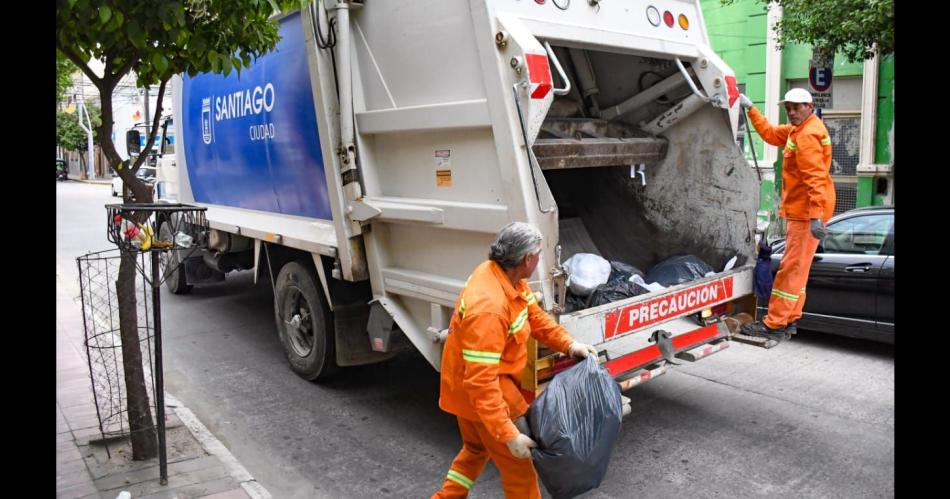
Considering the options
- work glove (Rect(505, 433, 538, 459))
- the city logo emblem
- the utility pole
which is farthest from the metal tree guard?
the utility pole

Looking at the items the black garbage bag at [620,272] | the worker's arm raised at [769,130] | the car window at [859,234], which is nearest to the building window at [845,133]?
the car window at [859,234]

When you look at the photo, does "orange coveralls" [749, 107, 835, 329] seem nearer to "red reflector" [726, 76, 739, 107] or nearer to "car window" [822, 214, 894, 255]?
"red reflector" [726, 76, 739, 107]

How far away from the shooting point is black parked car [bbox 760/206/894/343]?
605cm

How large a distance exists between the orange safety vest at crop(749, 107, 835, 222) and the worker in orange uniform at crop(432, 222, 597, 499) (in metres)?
2.04

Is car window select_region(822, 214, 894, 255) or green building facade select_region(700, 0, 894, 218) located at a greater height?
green building facade select_region(700, 0, 894, 218)

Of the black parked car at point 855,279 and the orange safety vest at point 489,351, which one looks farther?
the black parked car at point 855,279

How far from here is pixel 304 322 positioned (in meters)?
5.80

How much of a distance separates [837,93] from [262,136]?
9893mm

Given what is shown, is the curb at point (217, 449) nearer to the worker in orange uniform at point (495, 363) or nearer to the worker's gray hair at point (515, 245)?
the worker in orange uniform at point (495, 363)

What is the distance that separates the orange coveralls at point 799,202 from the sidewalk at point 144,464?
3.21m

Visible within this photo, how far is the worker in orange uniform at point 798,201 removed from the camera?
457 cm

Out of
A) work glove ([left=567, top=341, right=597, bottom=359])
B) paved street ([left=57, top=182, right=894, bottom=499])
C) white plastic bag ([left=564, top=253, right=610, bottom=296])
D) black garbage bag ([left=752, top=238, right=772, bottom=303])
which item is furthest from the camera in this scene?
black garbage bag ([left=752, top=238, right=772, bottom=303])
